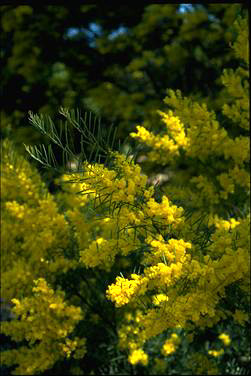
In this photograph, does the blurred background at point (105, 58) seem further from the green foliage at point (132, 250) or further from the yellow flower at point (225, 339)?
the yellow flower at point (225, 339)

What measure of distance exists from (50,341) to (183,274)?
1.44 m

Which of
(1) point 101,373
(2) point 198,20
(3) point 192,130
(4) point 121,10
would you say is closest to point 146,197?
(3) point 192,130

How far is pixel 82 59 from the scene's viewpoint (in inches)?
320

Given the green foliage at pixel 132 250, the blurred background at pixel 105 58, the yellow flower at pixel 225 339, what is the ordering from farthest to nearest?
1. the blurred background at pixel 105 58
2. the yellow flower at pixel 225 339
3. the green foliage at pixel 132 250

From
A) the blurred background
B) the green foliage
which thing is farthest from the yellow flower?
the blurred background

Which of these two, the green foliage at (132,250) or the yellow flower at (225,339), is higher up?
the green foliage at (132,250)

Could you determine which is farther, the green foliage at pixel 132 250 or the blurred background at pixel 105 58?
the blurred background at pixel 105 58

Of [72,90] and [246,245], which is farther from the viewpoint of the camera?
[72,90]

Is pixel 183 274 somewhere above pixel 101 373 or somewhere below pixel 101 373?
above

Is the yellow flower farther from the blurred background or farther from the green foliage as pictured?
the blurred background

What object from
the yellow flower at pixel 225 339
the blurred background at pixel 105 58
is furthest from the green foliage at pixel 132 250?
the blurred background at pixel 105 58

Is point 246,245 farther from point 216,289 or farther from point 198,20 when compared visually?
point 198,20

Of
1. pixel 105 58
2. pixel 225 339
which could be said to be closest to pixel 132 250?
pixel 225 339

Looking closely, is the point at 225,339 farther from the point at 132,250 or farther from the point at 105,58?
the point at 105,58
